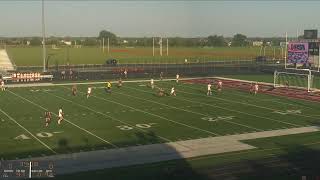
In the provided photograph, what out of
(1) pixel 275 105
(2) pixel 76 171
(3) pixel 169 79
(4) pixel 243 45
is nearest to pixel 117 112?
(1) pixel 275 105

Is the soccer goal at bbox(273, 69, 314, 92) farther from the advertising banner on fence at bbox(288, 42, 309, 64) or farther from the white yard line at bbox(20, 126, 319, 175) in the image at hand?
the white yard line at bbox(20, 126, 319, 175)

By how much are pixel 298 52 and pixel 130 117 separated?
1131 inches

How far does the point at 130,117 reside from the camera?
29.6 m

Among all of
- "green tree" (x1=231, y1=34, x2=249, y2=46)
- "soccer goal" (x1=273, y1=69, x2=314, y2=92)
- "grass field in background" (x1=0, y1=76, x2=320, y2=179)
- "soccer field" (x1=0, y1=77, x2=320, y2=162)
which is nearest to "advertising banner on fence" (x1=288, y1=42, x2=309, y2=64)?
"soccer goal" (x1=273, y1=69, x2=314, y2=92)

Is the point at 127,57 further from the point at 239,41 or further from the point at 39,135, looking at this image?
the point at 39,135

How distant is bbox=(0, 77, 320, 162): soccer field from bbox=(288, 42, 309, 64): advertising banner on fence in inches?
554

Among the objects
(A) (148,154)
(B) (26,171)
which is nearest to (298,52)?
(A) (148,154)

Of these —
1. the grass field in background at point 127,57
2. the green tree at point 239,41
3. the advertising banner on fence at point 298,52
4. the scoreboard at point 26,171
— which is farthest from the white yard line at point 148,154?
the green tree at point 239,41

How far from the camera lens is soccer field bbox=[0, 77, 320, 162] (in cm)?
2328

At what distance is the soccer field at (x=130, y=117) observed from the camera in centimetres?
2328

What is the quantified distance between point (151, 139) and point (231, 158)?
183 inches

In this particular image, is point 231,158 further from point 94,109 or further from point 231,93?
point 231,93

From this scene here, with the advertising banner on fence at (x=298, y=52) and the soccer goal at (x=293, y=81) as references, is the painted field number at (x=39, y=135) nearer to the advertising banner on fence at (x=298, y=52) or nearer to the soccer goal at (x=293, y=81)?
the soccer goal at (x=293, y=81)

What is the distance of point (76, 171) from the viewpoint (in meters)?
18.2
